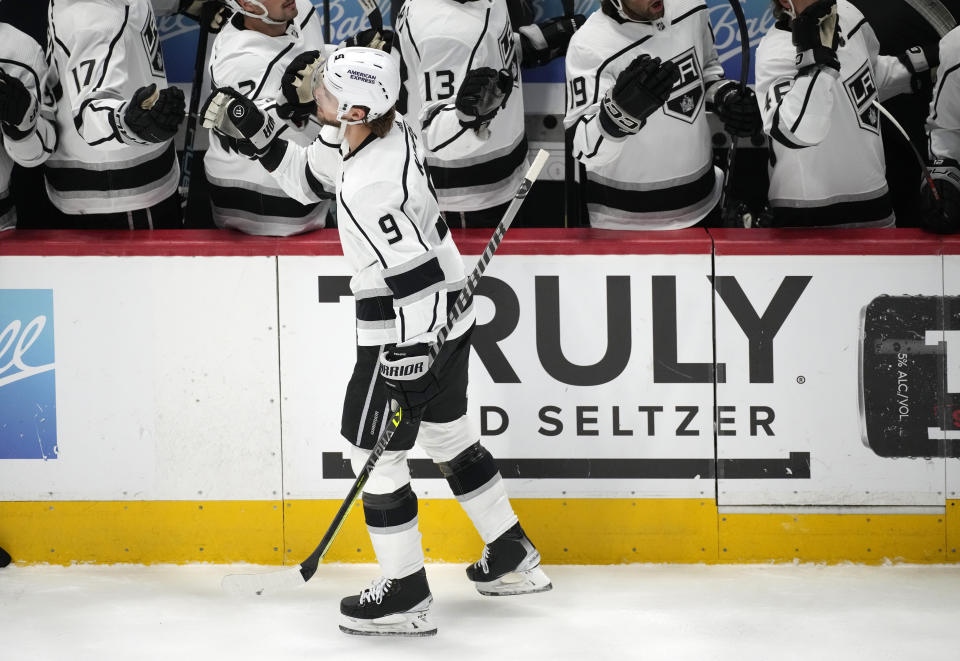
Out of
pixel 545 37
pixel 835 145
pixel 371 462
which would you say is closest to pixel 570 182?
pixel 545 37

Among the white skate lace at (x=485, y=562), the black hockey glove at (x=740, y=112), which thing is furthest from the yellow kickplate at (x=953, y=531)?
the white skate lace at (x=485, y=562)

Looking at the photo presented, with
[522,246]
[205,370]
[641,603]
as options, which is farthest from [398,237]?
[641,603]

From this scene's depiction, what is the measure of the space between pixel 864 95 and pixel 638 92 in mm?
815

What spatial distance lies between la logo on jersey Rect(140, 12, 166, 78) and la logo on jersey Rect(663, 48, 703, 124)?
1.56 m

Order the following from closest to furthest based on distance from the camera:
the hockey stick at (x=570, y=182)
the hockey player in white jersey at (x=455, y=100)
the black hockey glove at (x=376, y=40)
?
the hockey player in white jersey at (x=455, y=100)
the black hockey glove at (x=376, y=40)
the hockey stick at (x=570, y=182)

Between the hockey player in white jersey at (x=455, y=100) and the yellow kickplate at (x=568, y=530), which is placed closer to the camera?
the yellow kickplate at (x=568, y=530)

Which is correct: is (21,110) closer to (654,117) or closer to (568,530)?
(654,117)

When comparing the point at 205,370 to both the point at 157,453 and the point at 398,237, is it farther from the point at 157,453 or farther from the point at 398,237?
the point at 398,237

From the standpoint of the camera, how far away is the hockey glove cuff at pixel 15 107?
3.54m

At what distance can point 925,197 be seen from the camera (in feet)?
11.7

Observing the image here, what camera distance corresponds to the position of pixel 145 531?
146 inches

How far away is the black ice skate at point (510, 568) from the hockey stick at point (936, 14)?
7.74ft

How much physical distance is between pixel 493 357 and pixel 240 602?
0.98 metres

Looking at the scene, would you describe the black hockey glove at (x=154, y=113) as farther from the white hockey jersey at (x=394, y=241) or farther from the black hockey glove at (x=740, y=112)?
the black hockey glove at (x=740, y=112)
